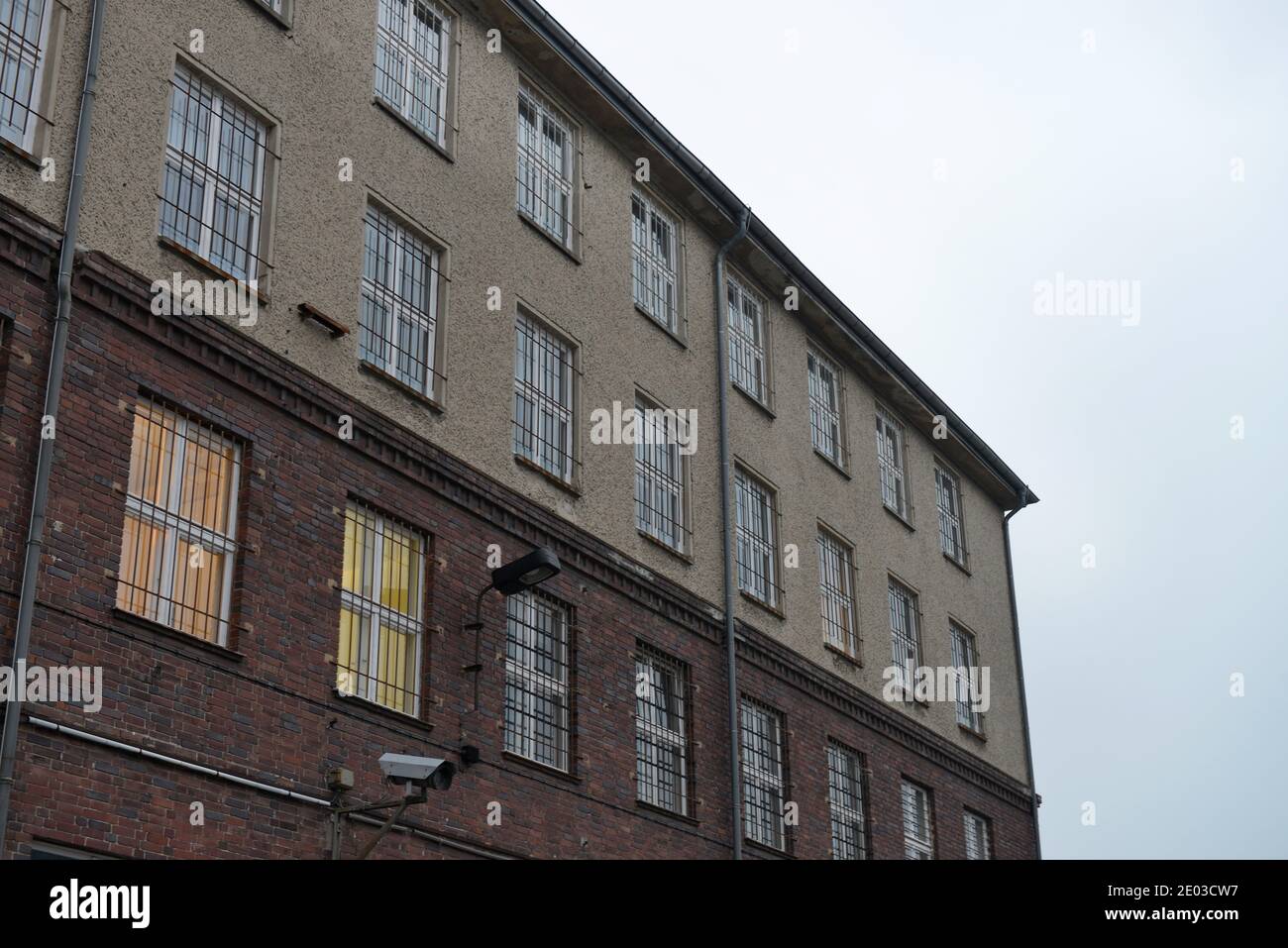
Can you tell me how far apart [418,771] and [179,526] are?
295cm

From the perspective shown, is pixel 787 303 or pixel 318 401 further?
pixel 787 303

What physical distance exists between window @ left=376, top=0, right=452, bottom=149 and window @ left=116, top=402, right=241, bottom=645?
5139mm

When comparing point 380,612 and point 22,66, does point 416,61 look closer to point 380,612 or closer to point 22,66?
point 22,66

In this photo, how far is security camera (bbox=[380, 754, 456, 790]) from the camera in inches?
548

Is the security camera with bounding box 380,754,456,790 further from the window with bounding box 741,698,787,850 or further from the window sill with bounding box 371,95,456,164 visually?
the window with bounding box 741,698,787,850

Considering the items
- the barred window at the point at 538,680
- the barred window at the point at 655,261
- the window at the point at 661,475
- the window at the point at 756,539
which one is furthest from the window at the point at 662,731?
the barred window at the point at 655,261

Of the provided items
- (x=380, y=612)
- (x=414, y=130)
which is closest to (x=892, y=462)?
(x=414, y=130)

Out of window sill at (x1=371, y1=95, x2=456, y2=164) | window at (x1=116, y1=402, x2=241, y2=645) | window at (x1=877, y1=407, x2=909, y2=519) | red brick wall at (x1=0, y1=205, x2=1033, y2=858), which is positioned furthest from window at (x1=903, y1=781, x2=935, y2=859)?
window at (x1=116, y1=402, x2=241, y2=645)

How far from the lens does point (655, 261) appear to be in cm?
2280

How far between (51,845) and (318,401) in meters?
5.15

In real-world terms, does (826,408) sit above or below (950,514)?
above
